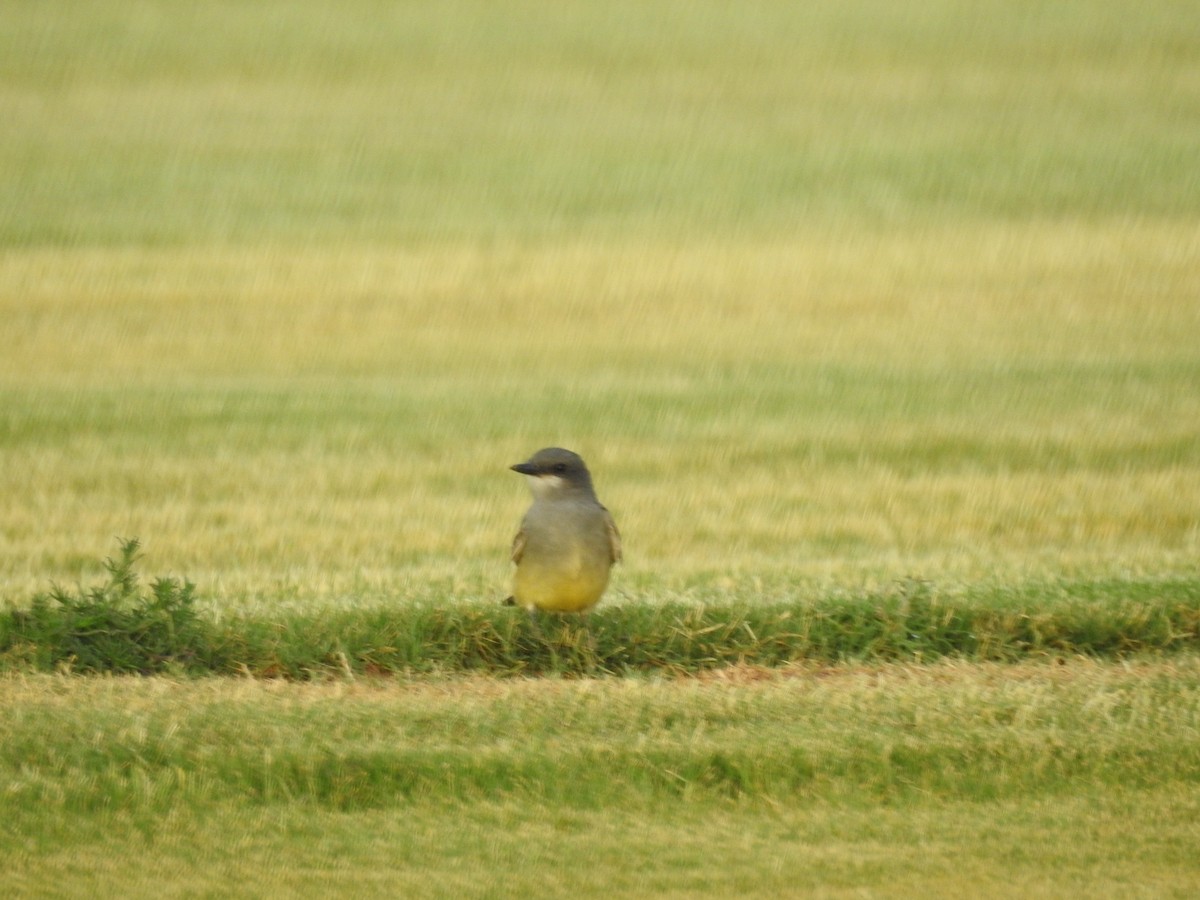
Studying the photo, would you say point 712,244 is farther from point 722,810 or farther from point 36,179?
point 722,810

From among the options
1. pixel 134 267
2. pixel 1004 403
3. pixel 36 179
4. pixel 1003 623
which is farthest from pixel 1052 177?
pixel 1003 623

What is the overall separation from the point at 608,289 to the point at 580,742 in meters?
15.5

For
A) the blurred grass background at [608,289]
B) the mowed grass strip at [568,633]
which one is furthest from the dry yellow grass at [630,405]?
the mowed grass strip at [568,633]

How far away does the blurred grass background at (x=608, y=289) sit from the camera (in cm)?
1172

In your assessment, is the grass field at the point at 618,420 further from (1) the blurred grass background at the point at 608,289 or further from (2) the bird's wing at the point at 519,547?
(2) the bird's wing at the point at 519,547

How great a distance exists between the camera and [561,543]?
7.02 m

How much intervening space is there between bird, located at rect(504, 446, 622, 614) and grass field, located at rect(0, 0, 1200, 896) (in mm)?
311

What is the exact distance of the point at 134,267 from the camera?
22.1 m

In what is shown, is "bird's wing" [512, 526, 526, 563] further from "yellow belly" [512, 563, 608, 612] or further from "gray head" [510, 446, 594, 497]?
"gray head" [510, 446, 594, 497]

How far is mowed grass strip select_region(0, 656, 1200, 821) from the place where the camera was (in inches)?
215

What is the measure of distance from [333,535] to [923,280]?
452 inches

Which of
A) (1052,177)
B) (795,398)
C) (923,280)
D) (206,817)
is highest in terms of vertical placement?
(1052,177)

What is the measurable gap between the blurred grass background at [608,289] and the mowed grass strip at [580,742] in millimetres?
1963

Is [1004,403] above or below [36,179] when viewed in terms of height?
below
